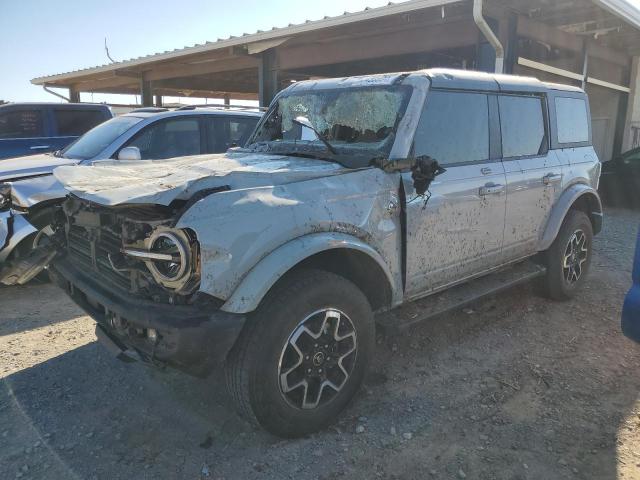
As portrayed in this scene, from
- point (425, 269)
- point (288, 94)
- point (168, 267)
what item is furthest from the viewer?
point (288, 94)

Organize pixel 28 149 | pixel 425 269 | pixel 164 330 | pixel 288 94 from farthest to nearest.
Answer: pixel 28 149
pixel 288 94
pixel 425 269
pixel 164 330

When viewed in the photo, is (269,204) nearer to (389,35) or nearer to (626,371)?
(626,371)

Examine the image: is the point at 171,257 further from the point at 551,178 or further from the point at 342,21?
the point at 342,21

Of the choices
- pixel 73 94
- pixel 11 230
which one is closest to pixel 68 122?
pixel 11 230

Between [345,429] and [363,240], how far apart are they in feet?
3.63

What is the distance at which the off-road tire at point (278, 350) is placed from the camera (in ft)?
8.42

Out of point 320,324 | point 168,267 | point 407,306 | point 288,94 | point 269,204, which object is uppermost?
point 288,94

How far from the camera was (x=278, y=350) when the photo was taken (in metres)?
2.62

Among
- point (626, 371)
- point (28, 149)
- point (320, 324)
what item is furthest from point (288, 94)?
point (28, 149)

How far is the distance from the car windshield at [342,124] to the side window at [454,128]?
8.3 inches

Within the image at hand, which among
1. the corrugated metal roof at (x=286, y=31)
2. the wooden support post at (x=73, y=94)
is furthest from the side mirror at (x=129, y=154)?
the wooden support post at (x=73, y=94)

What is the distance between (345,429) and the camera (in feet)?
9.77

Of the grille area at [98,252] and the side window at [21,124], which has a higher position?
the side window at [21,124]

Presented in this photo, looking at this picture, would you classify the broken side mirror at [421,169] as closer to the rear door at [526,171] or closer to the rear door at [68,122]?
the rear door at [526,171]
